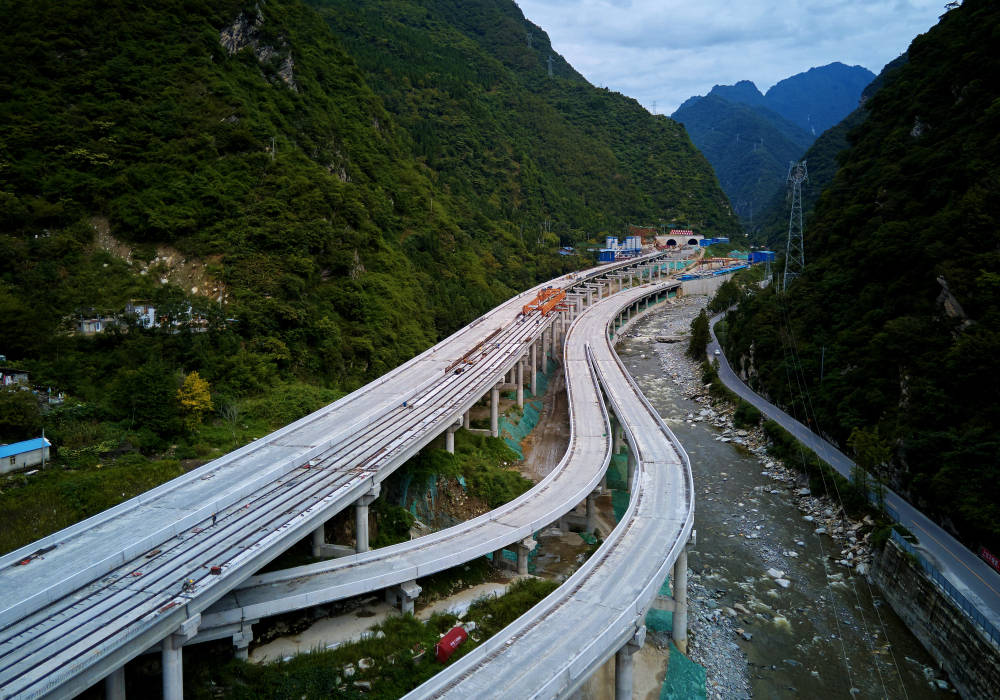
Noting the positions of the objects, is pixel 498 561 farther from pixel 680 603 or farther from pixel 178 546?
pixel 178 546

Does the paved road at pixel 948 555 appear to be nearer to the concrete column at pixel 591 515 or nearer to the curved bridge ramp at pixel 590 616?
the curved bridge ramp at pixel 590 616

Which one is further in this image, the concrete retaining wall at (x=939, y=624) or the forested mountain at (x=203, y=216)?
the forested mountain at (x=203, y=216)

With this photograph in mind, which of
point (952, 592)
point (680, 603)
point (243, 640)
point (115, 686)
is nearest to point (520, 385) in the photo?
point (680, 603)

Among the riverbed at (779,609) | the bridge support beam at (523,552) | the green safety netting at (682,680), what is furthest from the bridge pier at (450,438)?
the green safety netting at (682,680)

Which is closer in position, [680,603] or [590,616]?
[590,616]

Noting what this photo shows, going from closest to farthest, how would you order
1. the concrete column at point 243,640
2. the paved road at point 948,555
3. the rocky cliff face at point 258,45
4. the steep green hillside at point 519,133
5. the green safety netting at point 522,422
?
the concrete column at point 243,640
the paved road at point 948,555
the green safety netting at point 522,422
the rocky cliff face at point 258,45
the steep green hillside at point 519,133

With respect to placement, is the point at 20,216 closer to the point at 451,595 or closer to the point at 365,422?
the point at 365,422
